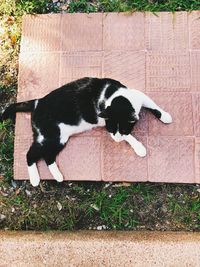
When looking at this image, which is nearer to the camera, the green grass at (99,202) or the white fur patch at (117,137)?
the white fur patch at (117,137)

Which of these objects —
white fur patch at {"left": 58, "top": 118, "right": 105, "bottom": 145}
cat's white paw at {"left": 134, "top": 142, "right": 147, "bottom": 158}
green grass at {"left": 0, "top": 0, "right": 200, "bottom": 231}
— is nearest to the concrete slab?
green grass at {"left": 0, "top": 0, "right": 200, "bottom": 231}

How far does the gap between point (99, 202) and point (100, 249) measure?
1.10ft

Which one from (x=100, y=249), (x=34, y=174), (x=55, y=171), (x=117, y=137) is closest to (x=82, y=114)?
(x=117, y=137)

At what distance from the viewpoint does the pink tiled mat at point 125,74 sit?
127 inches

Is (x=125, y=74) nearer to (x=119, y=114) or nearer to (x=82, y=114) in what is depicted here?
(x=82, y=114)

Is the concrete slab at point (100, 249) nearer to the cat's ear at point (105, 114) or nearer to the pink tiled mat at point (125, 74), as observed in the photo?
the pink tiled mat at point (125, 74)

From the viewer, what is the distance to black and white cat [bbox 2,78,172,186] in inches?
115

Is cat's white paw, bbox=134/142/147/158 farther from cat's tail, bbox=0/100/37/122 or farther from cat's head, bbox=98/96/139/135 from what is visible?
cat's tail, bbox=0/100/37/122

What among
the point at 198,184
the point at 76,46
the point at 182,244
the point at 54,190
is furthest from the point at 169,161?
the point at 76,46

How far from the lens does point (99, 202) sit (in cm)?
327

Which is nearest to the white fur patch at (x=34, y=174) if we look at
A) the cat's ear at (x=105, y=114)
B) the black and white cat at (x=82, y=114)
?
the black and white cat at (x=82, y=114)

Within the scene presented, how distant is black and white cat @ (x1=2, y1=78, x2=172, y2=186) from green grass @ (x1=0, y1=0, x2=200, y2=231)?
0.18 m

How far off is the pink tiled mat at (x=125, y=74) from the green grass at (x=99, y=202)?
0.27 ft

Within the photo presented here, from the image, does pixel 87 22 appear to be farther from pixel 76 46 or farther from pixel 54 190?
pixel 54 190
